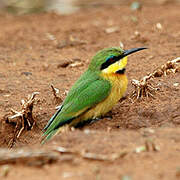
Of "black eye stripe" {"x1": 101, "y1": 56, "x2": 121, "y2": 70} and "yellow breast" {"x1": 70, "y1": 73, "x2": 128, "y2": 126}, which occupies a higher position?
"black eye stripe" {"x1": 101, "y1": 56, "x2": 121, "y2": 70}

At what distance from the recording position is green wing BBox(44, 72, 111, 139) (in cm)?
531

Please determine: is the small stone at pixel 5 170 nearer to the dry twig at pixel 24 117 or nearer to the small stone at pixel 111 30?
the dry twig at pixel 24 117

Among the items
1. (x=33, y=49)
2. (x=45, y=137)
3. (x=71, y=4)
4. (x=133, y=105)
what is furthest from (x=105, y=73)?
(x=71, y=4)

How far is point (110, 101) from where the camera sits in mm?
5363

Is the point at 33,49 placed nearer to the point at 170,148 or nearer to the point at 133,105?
the point at 133,105

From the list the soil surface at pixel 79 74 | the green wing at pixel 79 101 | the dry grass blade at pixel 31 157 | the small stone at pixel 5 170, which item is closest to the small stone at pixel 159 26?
the soil surface at pixel 79 74

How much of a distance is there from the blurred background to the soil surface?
0.76m

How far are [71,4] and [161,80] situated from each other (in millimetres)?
6671

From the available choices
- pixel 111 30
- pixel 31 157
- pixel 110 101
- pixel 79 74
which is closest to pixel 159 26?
pixel 111 30

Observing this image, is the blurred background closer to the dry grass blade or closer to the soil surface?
the soil surface

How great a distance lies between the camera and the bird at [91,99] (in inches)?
210

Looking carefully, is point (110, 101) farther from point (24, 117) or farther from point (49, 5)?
point (49, 5)

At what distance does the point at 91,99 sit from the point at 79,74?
151 cm

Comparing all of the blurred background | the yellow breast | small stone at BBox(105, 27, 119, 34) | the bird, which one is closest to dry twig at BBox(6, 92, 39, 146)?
the bird
